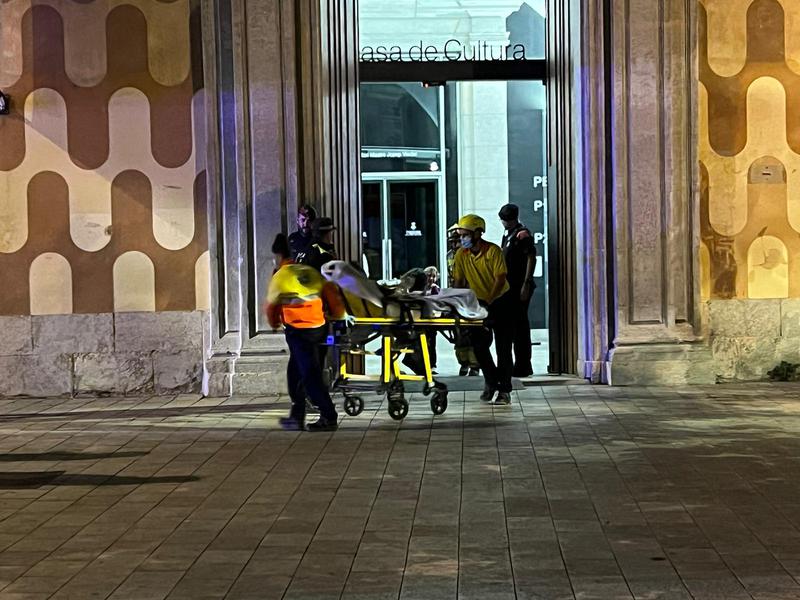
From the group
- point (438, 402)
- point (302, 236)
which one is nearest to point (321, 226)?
point (302, 236)

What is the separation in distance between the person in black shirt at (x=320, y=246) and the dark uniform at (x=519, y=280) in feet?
7.04

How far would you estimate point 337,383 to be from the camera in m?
9.64


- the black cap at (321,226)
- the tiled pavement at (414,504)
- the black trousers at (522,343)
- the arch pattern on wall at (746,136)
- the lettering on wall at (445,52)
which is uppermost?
the lettering on wall at (445,52)

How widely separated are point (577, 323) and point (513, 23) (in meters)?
4.54

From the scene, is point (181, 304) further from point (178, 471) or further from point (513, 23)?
point (513, 23)

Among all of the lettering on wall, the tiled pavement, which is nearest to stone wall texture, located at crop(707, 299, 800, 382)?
the tiled pavement

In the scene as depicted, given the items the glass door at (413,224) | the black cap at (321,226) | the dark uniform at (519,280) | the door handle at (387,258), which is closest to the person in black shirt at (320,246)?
the black cap at (321,226)

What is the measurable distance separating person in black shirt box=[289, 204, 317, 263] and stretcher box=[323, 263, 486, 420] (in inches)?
36.9

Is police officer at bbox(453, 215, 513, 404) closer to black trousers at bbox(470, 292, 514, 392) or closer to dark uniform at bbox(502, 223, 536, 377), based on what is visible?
black trousers at bbox(470, 292, 514, 392)

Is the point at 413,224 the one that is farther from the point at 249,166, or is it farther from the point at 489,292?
the point at 489,292

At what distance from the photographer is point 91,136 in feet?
37.4

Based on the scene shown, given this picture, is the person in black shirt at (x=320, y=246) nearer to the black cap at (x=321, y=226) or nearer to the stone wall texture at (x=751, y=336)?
the black cap at (x=321, y=226)

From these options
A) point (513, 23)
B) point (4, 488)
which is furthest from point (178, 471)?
point (513, 23)

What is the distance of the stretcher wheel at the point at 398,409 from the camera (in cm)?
934
